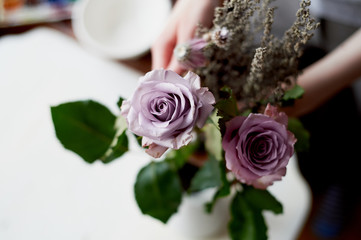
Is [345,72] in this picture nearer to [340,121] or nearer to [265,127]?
[265,127]

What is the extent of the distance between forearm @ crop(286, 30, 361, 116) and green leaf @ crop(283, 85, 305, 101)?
15cm

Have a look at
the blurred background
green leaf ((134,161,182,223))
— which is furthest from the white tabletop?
green leaf ((134,161,182,223))

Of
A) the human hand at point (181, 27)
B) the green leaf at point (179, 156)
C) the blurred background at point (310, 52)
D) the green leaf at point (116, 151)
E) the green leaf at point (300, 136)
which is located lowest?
the blurred background at point (310, 52)

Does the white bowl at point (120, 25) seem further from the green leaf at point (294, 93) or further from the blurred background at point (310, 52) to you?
the green leaf at point (294, 93)

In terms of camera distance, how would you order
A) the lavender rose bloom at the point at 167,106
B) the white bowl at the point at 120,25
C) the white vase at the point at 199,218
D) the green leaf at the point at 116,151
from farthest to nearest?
the white bowl at the point at 120,25 < the white vase at the point at 199,218 < the green leaf at the point at 116,151 < the lavender rose bloom at the point at 167,106

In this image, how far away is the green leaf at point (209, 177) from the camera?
1.26 feet

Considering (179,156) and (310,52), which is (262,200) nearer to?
(179,156)

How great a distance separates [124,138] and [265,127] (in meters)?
0.14

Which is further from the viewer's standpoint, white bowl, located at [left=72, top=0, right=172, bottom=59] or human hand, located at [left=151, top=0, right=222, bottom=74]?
white bowl, located at [left=72, top=0, right=172, bottom=59]

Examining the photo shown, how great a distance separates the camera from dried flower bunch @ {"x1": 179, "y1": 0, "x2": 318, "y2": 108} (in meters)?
0.29

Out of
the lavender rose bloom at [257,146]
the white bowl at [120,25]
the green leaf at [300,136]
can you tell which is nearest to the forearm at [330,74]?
the green leaf at [300,136]

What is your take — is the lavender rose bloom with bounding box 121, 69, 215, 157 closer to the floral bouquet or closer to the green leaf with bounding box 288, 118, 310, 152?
the floral bouquet

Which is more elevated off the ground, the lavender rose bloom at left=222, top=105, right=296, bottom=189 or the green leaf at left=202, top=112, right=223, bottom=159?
the lavender rose bloom at left=222, top=105, right=296, bottom=189

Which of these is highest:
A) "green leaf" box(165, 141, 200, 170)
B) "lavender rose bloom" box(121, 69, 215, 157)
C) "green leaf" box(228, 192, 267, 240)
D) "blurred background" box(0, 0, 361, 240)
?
"lavender rose bloom" box(121, 69, 215, 157)
